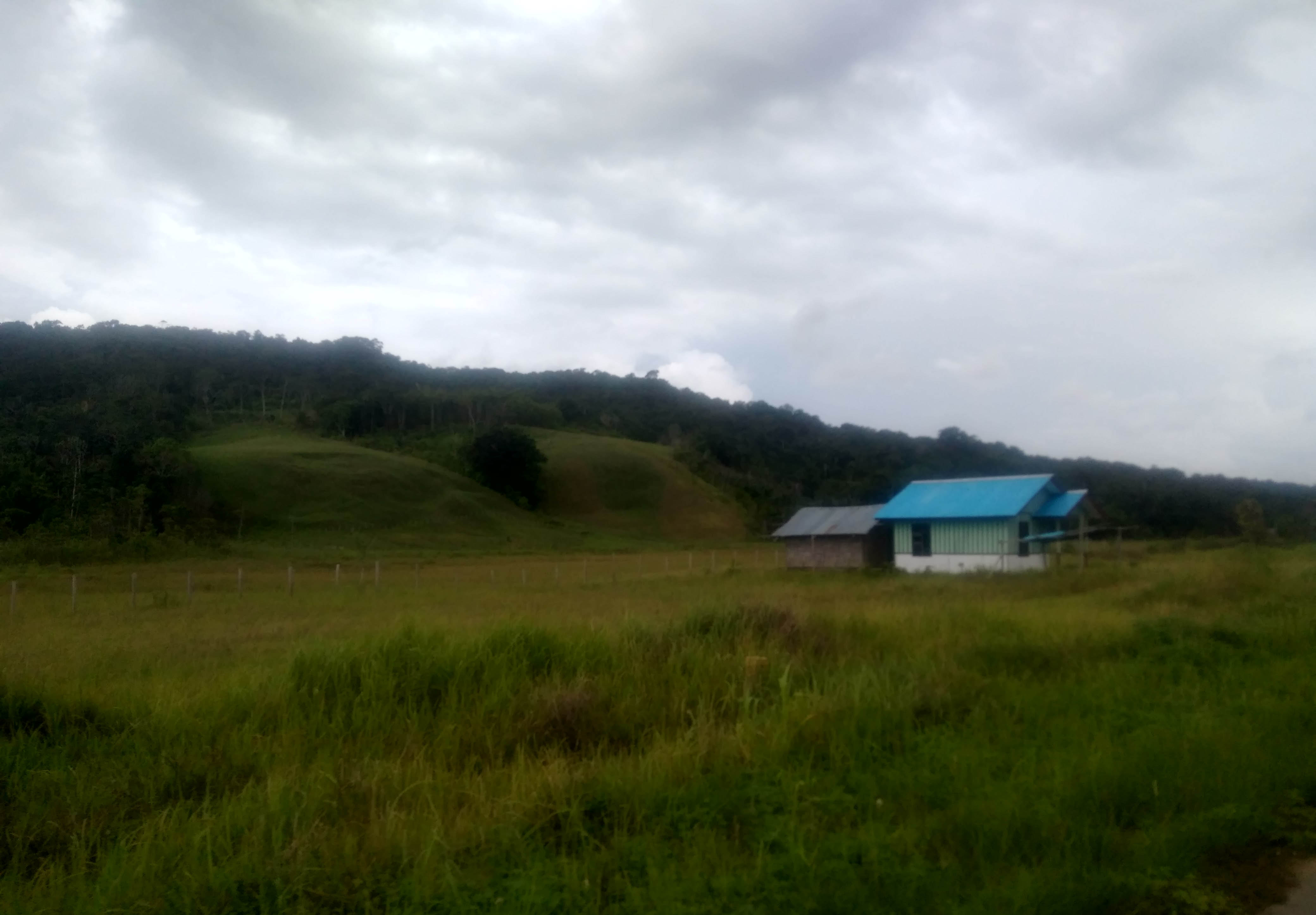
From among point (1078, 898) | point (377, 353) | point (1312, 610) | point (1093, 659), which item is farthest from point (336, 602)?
point (377, 353)

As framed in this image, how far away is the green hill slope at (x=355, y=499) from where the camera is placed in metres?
64.0

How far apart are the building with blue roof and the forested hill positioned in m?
30.1

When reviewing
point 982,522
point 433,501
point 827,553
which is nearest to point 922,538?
point 982,522

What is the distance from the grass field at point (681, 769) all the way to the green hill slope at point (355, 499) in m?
50.3

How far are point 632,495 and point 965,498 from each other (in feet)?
186

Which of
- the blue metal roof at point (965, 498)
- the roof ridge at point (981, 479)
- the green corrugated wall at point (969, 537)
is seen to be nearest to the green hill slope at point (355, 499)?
the blue metal roof at point (965, 498)

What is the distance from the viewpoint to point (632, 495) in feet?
303

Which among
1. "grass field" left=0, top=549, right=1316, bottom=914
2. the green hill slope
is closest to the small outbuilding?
"grass field" left=0, top=549, right=1316, bottom=914

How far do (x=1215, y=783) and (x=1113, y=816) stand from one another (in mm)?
1142

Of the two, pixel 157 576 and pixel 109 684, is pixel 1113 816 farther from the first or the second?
pixel 157 576

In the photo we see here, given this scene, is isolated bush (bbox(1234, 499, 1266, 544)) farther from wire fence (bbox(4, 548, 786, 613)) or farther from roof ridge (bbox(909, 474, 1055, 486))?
wire fence (bbox(4, 548, 786, 613))

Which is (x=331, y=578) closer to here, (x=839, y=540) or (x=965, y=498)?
(x=839, y=540)

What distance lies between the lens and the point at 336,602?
27250mm

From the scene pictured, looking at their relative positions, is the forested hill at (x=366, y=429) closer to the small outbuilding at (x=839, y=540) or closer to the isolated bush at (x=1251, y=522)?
the isolated bush at (x=1251, y=522)
